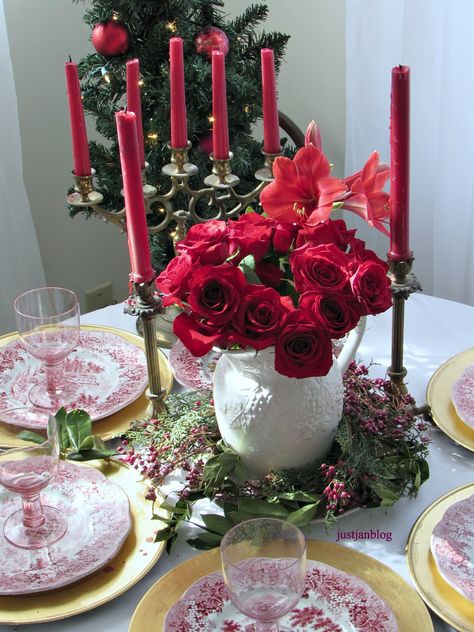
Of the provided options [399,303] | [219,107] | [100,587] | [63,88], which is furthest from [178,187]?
[63,88]

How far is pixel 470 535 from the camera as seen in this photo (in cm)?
97

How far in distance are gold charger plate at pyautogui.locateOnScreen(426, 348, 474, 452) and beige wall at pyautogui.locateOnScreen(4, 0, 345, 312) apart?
130 cm

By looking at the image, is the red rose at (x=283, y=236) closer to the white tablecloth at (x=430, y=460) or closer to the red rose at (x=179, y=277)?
the red rose at (x=179, y=277)

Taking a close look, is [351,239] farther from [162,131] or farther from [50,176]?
[50,176]

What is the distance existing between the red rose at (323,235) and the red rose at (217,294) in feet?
0.36

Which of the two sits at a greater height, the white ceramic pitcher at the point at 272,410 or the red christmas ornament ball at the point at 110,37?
the red christmas ornament ball at the point at 110,37

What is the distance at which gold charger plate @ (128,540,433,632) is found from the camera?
2.88 feet

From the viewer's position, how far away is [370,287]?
93cm

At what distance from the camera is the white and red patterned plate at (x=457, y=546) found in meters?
0.91

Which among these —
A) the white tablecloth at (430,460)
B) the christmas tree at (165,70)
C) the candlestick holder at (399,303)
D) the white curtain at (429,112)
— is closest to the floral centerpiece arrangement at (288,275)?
the candlestick holder at (399,303)

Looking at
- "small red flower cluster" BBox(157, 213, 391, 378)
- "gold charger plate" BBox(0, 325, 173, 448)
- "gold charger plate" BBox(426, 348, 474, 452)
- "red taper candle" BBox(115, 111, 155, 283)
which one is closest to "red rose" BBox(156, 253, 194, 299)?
"small red flower cluster" BBox(157, 213, 391, 378)

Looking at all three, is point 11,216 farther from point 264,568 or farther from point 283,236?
point 264,568

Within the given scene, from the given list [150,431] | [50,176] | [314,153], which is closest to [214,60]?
[314,153]

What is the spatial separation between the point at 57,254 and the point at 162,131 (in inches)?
31.1
